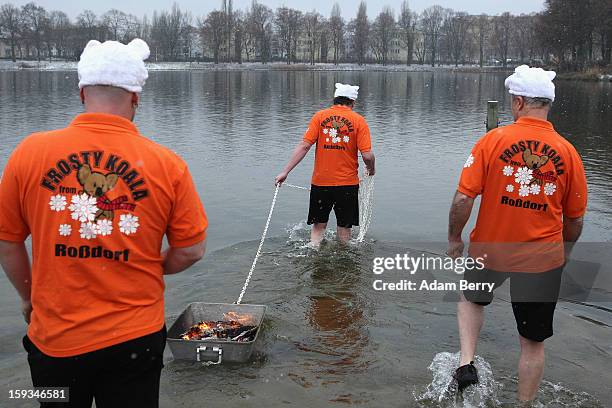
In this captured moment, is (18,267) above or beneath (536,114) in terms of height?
beneath

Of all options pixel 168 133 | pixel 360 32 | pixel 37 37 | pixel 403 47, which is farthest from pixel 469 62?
pixel 168 133

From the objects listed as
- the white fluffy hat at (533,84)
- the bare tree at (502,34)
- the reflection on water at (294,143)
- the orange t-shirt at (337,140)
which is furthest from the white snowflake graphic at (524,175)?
the bare tree at (502,34)

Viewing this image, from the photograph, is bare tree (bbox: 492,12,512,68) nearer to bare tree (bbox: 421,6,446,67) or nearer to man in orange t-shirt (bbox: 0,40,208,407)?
bare tree (bbox: 421,6,446,67)

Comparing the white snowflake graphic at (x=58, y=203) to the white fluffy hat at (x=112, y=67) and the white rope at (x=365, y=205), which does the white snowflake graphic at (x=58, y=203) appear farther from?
the white rope at (x=365, y=205)

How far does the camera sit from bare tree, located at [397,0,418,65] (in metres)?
149

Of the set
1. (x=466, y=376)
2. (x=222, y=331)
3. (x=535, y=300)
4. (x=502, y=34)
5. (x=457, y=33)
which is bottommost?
(x=466, y=376)

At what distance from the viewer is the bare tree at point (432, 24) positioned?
152 metres

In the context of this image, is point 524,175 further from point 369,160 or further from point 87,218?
point 369,160

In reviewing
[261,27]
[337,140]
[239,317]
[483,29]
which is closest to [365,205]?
[337,140]

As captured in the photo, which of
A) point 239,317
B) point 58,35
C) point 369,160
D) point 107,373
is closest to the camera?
point 107,373

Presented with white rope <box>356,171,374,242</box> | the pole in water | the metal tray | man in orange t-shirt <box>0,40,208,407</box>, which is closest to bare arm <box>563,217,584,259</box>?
the metal tray

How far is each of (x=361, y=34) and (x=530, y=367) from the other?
142341mm

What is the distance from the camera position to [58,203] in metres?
2.63

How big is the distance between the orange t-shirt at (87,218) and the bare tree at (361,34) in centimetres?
13879
